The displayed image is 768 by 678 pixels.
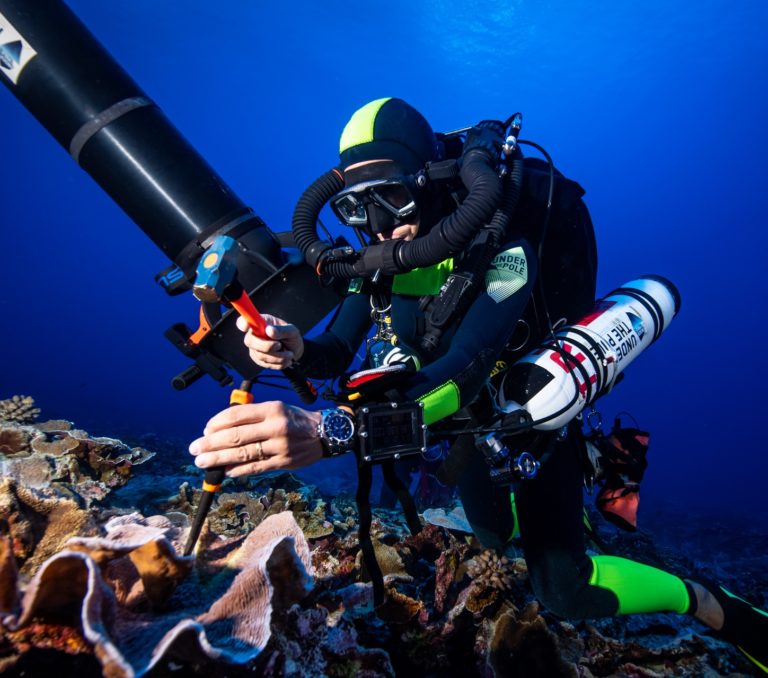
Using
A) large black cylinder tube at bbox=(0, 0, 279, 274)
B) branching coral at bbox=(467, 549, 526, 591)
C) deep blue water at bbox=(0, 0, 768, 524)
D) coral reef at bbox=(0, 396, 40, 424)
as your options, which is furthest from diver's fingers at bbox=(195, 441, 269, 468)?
deep blue water at bbox=(0, 0, 768, 524)

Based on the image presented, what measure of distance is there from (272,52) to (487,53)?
34765 mm

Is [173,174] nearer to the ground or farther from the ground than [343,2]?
nearer to the ground

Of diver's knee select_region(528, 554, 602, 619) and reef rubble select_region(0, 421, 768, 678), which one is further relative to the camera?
diver's knee select_region(528, 554, 602, 619)

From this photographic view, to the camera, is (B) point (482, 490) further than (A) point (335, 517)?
No

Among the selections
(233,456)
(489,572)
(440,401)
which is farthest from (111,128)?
(489,572)

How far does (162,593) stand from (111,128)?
2541mm

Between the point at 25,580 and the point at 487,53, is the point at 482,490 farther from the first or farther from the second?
the point at 487,53

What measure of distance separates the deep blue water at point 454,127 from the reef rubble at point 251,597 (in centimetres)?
3079

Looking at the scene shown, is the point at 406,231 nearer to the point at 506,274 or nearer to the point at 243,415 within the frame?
the point at 506,274

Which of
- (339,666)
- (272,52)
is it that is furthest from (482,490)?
(272,52)

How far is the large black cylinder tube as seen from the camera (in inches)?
89.7

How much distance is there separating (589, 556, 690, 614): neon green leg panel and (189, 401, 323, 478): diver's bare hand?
3104 mm

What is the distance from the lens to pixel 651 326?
3545 millimetres

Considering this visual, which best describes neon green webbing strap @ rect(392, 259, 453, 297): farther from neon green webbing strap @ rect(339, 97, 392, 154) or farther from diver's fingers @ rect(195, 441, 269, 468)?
diver's fingers @ rect(195, 441, 269, 468)
